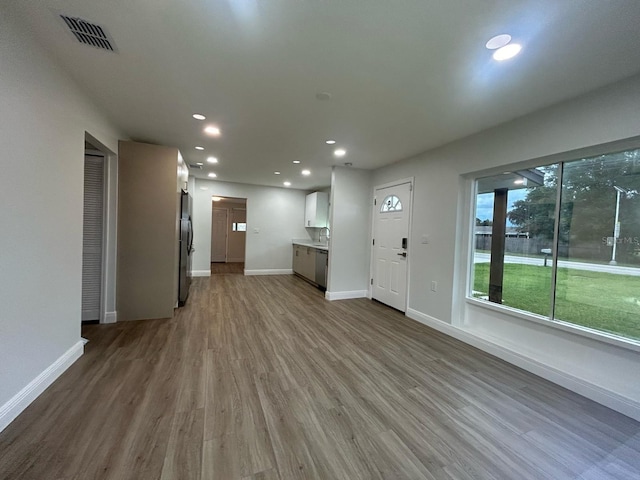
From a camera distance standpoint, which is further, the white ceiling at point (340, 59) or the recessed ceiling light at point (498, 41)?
the recessed ceiling light at point (498, 41)

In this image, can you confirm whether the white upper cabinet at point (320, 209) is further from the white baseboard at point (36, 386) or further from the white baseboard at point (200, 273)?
the white baseboard at point (36, 386)

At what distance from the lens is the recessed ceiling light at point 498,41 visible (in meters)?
1.61

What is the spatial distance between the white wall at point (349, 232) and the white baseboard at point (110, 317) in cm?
323

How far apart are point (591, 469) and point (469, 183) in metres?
2.83

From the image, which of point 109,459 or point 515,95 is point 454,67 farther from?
point 109,459

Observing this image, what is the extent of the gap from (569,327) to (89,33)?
440 cm

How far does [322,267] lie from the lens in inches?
222

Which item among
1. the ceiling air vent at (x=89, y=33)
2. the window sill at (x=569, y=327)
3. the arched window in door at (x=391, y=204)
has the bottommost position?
the window sill at (x=569, y=327)

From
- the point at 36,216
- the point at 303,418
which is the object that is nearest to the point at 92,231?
the point at 36,216

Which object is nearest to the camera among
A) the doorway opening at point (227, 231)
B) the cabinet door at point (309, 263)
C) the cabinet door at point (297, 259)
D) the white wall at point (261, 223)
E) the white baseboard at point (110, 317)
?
the white baseboard at point (110, 317)

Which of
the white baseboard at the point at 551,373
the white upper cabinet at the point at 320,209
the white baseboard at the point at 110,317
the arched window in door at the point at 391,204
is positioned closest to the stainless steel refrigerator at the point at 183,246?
the white baseboard at the point at 110,317

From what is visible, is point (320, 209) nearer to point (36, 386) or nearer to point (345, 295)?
point (345, 295)

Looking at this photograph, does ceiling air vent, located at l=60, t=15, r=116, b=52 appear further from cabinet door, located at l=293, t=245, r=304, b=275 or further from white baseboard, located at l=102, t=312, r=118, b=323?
cabinet door, located at l=293, t=245, r=304, b=275

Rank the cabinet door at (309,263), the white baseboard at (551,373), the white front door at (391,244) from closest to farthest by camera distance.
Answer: the white baseboard at (551,373), the white front door at (391,244), the cabinet door at (309,263)
